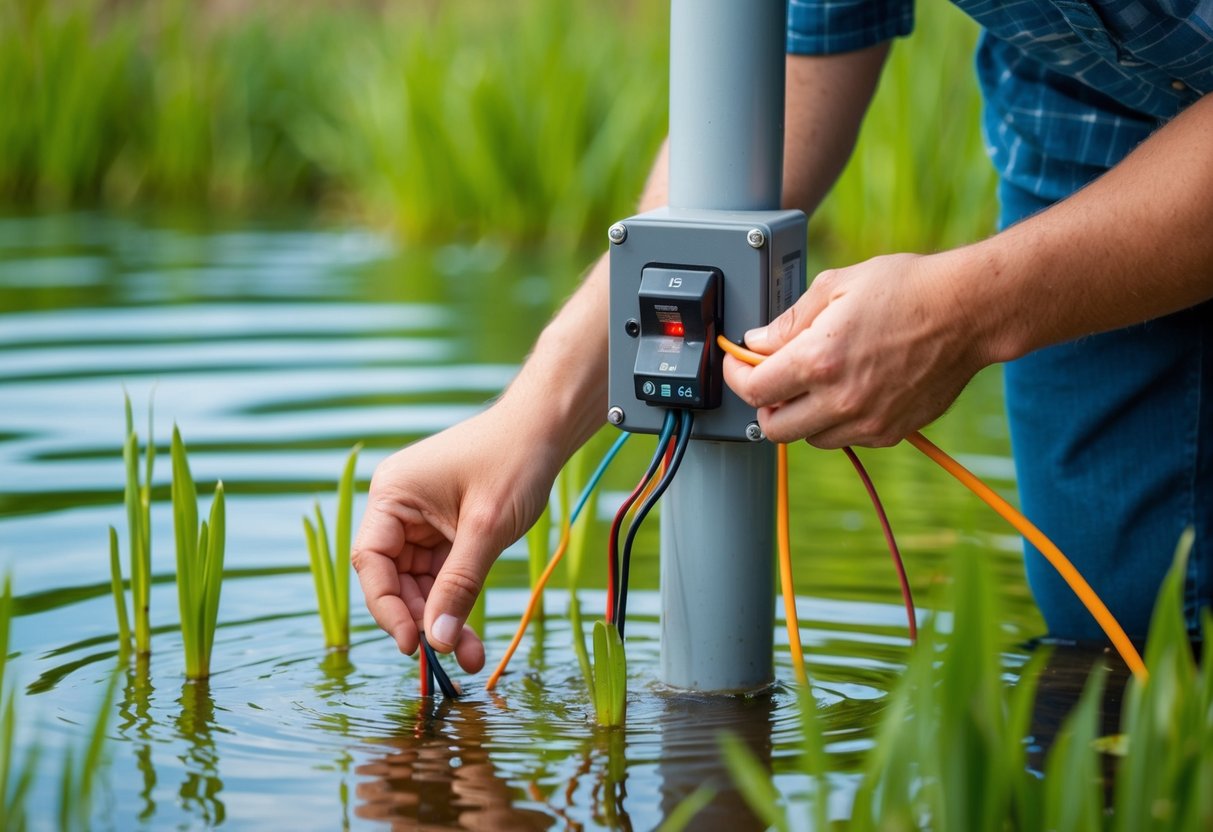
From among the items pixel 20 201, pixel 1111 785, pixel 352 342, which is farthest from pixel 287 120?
pixel 1111 785

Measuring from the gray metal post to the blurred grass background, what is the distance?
3264 mm

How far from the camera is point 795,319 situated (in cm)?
122

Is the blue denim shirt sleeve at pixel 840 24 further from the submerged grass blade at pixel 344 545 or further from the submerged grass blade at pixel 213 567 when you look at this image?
the submerged grass blade at pixel 213 567

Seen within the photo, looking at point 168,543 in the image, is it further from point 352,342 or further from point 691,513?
point 352,342

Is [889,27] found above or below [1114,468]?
above

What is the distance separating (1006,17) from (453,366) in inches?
79.8

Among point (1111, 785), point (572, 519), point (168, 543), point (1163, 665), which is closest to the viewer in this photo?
point (1163, 665)

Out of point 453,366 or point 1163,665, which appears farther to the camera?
point 453,366

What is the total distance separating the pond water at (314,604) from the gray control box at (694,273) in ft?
0.95

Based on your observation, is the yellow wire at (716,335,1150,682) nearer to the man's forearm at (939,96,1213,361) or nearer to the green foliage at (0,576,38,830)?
the man's forearm at (939,96,1213,361)

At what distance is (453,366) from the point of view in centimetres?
335

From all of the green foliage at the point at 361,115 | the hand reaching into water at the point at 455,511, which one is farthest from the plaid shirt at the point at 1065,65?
the green foliage at the point at 361,115

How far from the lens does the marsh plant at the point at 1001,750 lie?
833mm

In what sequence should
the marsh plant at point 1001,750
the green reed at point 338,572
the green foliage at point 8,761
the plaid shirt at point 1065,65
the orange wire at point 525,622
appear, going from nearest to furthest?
1. the marsh plant at point 1001,750
2. the green foliage at point 8,761
3. the plaid shirt at point 1065,65
4. the orange wire at point 525,622
5. the green reed at point 338,572
